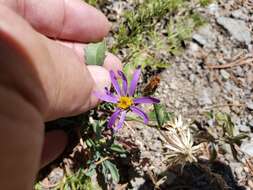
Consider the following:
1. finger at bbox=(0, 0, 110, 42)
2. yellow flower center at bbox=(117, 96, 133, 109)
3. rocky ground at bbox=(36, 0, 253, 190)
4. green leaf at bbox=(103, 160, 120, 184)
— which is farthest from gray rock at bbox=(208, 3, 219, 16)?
green leaf at bbox=(103, 160, 120, 184)

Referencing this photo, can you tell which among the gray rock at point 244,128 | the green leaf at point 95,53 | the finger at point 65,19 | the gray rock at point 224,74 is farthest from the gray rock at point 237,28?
the green leaf at point 95,53

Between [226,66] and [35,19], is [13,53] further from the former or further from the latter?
[226,66]

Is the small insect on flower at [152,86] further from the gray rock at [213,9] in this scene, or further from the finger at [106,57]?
the gray rock at [213,9]

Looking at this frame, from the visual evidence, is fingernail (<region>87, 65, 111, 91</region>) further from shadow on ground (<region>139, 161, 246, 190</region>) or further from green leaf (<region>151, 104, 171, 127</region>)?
shadow on ground (<region>139, 161, 246, 190</region>)

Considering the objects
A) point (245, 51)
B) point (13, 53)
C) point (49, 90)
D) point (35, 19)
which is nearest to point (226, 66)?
point (245, 51)

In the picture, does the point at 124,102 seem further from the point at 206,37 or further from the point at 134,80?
the point at 206,37

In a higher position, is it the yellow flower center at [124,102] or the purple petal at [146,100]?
the purple petal at [146,100]
